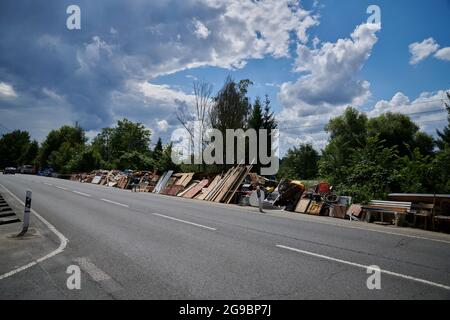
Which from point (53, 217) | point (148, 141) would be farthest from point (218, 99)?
point (148, 141)

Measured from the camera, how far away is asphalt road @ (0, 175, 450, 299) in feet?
14.3

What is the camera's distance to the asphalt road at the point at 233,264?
171 inches

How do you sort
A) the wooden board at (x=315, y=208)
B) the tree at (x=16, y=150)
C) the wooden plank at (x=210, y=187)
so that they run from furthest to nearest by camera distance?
the tree at (x=16, y=150), the wooden plank at (x=210, y=187), the wooden board at (x=315, y=208)

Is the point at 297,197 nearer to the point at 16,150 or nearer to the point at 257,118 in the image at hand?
the point at 257,118

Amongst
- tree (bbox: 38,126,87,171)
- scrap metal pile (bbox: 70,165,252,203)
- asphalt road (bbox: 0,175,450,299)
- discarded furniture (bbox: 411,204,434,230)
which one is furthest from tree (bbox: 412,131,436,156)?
tree (bbox: 38,126,87,171)

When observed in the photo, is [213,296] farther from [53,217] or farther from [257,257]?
[53,217]

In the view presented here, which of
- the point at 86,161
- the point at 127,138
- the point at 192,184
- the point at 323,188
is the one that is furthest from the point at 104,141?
the point at 323,188

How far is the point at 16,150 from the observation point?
353 feet

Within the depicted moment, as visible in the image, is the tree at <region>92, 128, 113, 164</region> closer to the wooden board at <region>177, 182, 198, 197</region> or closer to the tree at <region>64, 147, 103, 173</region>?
the tree at <region>64, 147, 103, 173</region>

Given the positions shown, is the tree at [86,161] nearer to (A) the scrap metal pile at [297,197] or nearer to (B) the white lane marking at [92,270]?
(A) the scrap metal pile at [297,197]

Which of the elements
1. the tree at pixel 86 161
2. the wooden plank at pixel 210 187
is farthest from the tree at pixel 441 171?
the tree at pixel 86 161

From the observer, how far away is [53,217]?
434 inches

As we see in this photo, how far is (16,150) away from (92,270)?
126 metres

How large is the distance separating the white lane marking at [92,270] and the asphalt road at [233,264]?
17 mm
